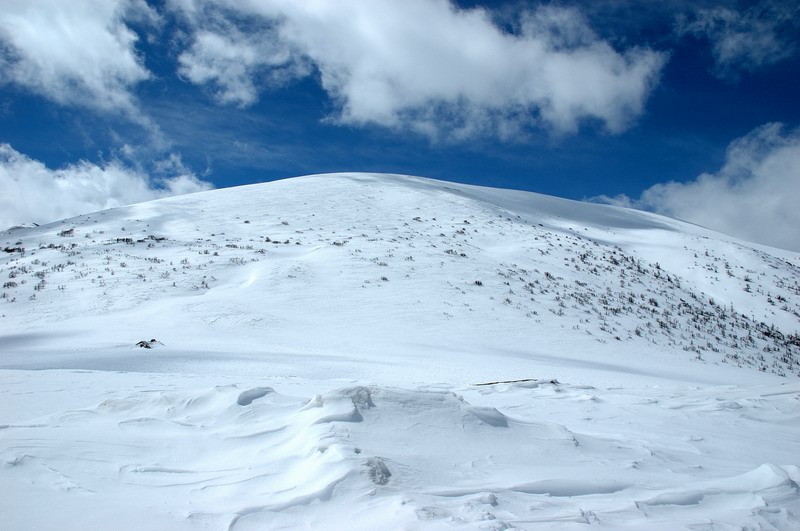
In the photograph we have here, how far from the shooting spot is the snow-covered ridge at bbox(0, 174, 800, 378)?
11883 mm

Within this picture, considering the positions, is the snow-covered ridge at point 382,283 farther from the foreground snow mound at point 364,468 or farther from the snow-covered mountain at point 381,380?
the foreground snow mound at point 364,468

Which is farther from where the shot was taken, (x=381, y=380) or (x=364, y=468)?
(x=381, y=380)

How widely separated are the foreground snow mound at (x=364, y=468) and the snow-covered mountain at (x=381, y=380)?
2 cm

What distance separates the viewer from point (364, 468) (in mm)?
3422

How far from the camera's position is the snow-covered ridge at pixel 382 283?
11883 millimetres

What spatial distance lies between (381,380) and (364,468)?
4281 millimetres

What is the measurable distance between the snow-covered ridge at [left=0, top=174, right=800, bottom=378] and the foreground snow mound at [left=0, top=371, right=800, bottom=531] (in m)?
4.73

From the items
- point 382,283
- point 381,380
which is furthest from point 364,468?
point 382,283

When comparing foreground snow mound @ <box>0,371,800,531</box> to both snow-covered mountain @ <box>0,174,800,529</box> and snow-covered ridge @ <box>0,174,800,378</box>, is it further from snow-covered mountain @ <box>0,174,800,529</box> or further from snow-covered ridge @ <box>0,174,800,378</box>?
snow-covered ridge @ <box>0,174,800,378</box>

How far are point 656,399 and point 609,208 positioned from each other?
137 ft

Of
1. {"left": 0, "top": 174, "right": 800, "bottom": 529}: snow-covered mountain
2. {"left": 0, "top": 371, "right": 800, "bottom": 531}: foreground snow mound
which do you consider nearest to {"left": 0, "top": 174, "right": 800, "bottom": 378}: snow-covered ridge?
{"left": 0, "top": 174, "right": 800, "bottom": 529}: snow-covered mountain

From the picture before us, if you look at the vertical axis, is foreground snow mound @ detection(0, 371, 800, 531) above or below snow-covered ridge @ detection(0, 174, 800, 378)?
below

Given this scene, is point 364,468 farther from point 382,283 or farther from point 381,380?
point 382,283

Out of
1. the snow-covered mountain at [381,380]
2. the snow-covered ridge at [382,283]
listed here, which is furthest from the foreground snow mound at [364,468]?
the snow-covered ridge at [382,283]
